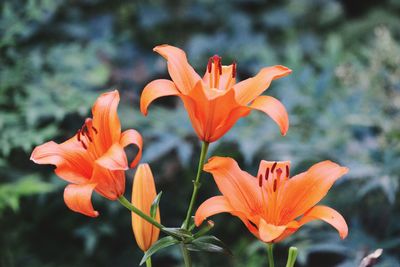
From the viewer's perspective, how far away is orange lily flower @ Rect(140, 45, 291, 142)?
82 cm

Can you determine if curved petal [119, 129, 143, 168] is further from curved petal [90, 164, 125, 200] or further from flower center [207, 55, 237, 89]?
flower center [207, 55, 237, 89]

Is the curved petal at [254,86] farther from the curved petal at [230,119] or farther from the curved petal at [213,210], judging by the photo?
the curved petal at [213,210]

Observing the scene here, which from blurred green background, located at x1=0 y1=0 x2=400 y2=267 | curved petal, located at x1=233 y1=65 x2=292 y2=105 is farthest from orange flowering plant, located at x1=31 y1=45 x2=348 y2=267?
blurred green background, located at x1=0 y1=0 x2=400 y2=267

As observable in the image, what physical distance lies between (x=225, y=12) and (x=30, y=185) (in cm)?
164

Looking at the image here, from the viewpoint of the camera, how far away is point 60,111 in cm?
194

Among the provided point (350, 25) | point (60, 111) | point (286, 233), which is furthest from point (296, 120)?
point (350, 25)

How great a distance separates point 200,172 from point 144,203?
0.10 meters

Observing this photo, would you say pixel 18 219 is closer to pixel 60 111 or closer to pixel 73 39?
pixel 60 111

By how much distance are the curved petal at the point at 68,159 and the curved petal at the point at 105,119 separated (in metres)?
0.03

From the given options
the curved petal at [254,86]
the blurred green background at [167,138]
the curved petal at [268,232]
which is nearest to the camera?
the curved petal at [268,232]

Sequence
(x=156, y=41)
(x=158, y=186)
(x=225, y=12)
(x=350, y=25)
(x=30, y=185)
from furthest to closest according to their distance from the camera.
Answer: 1. (x=350, y=25)
2. (x=225, y=12)
3. (x=156, y=41)
4. (x=158, y=186)
5. (x=30, y=185)

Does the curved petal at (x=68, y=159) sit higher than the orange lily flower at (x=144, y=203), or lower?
higher

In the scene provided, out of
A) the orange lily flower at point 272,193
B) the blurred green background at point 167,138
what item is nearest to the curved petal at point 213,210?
the orange lily flower at point 272,193

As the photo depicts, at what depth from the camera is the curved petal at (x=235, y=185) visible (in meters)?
0.83
